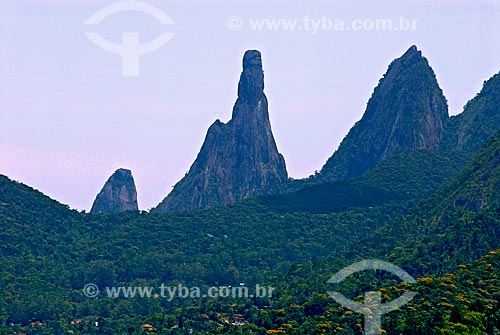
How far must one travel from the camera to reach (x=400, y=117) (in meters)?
164

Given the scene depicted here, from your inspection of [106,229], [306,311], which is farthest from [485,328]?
[106,229]

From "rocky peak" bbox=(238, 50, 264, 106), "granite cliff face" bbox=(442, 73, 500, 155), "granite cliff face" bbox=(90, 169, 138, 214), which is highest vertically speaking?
"rocky peak" bbox=(238, 50, 264, 106)

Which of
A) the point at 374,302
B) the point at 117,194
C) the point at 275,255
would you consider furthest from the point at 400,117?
the point at 374,302

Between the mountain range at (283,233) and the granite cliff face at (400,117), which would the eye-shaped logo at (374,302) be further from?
the granite cliff face at (400,117)

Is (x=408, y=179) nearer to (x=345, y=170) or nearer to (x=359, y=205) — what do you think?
(x=359, y=205)

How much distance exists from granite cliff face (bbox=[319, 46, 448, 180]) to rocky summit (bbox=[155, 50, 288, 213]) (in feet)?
39.5

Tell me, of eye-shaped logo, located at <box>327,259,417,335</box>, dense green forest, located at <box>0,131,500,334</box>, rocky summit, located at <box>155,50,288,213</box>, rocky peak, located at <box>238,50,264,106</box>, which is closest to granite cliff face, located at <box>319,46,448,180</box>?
rocky summit, located at <box>155,50,288,213</box>

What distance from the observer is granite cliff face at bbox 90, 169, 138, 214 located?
188m

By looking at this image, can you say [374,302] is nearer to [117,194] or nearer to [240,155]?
[240,155]

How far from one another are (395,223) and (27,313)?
122ft

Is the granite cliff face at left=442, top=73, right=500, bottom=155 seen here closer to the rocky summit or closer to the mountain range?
the mountain range

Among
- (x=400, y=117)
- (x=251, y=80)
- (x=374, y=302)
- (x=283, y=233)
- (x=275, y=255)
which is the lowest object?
(x=374, y=302)

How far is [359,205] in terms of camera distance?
141 meters

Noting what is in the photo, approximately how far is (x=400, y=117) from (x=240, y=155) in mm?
24368
